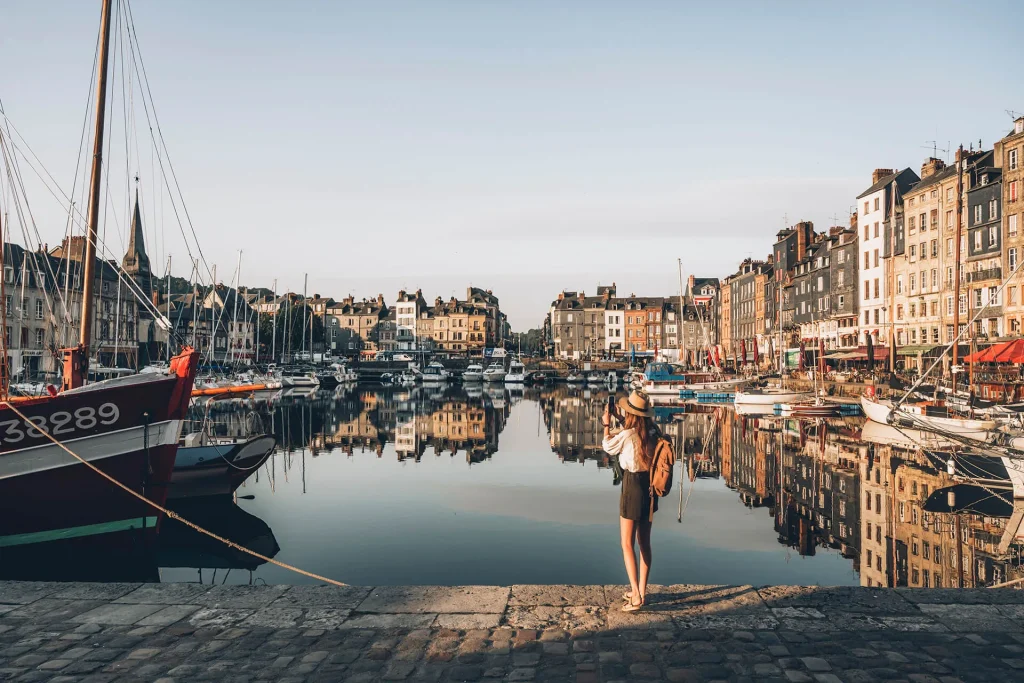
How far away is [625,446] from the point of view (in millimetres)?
7941

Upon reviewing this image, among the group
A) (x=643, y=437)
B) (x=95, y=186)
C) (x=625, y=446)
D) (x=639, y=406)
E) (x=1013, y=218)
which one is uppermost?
(x=1013, y=218)

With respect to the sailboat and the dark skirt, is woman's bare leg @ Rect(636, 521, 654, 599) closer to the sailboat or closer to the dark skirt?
the dark skirt

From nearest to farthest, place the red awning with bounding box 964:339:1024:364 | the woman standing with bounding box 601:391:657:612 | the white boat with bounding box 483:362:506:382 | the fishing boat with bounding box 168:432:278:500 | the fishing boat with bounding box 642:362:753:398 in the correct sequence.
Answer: the woman standing with bounding box 601:391:657:612 → the fishing boat with bounding box 168:432:278:500 → the red awning with bounding box 964:339:1024:364 → the fishing boat with bounding box 642:362:753:398 → the white boat with bounding box 483:362:506:382

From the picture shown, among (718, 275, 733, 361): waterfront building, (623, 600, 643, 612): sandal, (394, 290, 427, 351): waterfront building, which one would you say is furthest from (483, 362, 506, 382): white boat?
(623, 600, 643, 612): sandal

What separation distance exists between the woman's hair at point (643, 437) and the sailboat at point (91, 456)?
1010cm

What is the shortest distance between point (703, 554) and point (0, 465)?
13646mm

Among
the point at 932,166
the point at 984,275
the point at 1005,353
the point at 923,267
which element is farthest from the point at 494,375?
the point at 1005,353

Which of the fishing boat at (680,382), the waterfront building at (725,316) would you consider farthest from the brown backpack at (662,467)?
the waterfront building at (725,316)

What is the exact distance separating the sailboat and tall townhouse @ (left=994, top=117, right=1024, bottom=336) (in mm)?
53143

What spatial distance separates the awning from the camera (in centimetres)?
5931

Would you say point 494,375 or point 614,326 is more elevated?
point 614,326

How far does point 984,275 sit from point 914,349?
9.44 meters

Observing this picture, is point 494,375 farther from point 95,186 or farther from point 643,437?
Result: point 643,437

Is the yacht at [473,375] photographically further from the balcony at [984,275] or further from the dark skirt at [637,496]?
the dark skirt at [637,496]
